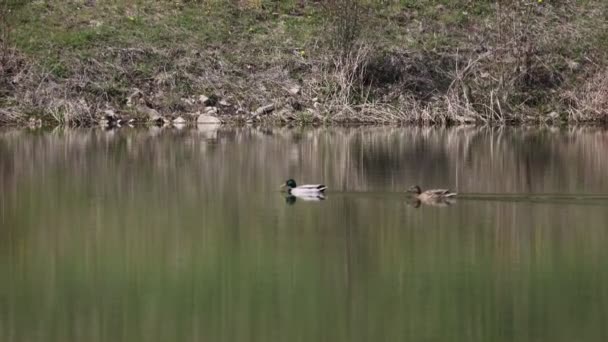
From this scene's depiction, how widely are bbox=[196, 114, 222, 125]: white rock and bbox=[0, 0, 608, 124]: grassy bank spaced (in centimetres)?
22

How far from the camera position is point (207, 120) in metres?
41.2

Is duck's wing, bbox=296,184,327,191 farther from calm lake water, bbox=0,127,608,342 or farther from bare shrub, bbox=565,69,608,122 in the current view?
bare shrub, bbox=565,69,608,122

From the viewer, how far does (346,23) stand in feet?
139

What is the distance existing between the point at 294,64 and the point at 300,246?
24.4 m

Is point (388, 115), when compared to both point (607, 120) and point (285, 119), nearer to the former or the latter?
point (285, 119)

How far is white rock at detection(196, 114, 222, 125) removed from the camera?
4106cm

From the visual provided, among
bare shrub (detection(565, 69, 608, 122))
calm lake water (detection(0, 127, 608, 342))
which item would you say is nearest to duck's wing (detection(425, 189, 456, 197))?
calm lake water (detection(0, 127, 608, 342))

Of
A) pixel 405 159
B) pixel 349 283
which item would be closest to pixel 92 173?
pixel 405 159

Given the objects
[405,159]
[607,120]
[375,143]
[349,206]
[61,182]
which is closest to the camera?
[349,206]

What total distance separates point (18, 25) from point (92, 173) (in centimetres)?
1765

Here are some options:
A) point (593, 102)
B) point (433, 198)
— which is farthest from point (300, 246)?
point (593, 102)

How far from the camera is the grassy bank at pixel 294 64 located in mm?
41062

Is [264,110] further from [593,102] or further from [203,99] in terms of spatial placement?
[593,102]

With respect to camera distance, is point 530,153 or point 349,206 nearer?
point 349,206
